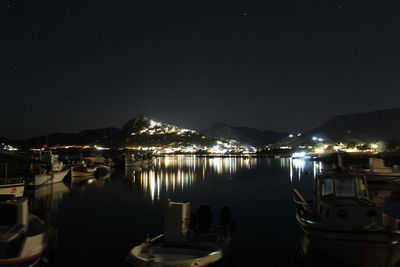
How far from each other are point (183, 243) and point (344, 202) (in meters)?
5.74

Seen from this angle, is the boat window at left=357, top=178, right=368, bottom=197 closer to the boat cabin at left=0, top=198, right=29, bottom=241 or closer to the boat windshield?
the boat windshield

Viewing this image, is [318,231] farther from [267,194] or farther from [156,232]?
[267,194]

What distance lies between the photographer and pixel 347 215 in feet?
38.3

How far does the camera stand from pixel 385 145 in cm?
10344

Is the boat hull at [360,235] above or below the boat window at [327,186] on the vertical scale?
below

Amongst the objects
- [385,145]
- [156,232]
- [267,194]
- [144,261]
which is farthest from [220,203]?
[385,145]

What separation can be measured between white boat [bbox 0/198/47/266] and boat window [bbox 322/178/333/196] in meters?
9.83

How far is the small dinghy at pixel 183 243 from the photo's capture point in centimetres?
955

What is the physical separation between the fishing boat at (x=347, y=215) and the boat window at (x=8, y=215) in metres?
9.50

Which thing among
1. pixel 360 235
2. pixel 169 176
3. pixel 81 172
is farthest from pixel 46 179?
pixel 360 235

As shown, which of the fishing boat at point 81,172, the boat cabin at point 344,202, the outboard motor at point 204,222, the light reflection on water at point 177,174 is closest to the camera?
the boat cabin at point 344,202

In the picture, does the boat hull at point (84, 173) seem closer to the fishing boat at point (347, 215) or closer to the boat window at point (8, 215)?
the boat window at point (8, 215)

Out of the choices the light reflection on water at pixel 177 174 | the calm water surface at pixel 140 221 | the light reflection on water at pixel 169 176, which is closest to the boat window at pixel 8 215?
the calm water surface at pixel 140 221

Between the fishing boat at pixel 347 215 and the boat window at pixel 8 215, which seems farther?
the fishing boat at pixel 347 215
